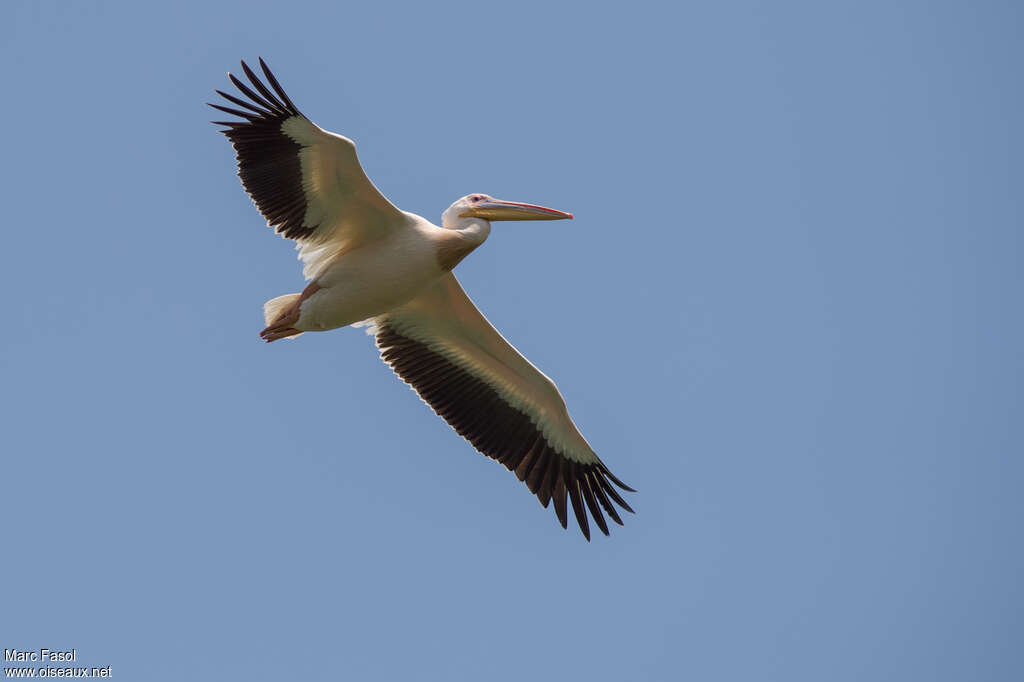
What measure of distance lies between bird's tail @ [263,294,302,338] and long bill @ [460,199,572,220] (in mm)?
1717

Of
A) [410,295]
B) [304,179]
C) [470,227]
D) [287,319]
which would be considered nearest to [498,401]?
[410,295]

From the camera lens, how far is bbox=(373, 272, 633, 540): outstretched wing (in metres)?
12.4

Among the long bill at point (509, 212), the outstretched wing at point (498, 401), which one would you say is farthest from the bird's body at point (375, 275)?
the outstretched wing at point (498, 401)

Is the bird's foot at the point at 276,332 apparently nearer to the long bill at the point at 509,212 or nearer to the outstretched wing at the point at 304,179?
the outstretched wing at the point at 304,179

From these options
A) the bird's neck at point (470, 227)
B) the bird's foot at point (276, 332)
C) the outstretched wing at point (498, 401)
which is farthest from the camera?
the outstretched wing at point (498, 401)

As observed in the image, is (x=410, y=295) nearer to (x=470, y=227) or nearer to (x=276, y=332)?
(x=470, y=227)

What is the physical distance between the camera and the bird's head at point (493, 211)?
11578 mm

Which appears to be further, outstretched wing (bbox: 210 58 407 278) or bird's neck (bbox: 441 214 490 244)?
bird's neck (bbox: 441 214 490 244)

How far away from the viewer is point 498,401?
41.6 ft

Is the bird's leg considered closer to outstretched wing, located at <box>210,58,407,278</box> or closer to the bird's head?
outstretched wing, located at <box>210,58,407,278</box>

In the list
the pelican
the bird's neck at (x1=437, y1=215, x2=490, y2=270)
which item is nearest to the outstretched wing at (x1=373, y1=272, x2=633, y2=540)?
the pelican

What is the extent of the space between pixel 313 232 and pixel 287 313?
0.76 m

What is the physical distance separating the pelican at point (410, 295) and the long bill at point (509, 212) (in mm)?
12

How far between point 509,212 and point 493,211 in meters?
0.17
